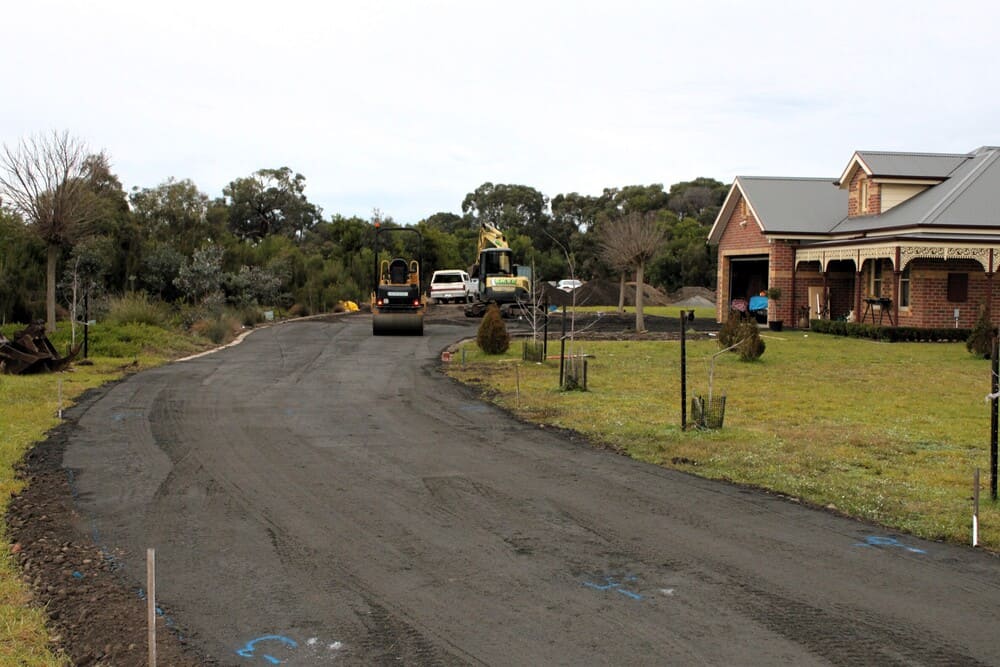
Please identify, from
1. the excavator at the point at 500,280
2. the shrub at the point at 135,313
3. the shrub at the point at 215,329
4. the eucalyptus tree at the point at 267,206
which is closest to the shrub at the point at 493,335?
the shrub at the point at 215,329

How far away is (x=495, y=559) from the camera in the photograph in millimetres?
6832

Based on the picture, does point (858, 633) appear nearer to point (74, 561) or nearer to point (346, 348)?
point (74, 561)

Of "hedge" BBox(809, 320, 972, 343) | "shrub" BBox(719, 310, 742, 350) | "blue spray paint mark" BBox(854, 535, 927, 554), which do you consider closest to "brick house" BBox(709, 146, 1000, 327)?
"hedge" BBox(809, 320, 972, 343)

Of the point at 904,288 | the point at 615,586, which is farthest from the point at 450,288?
the point at 615,586

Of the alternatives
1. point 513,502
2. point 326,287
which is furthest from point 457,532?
point 326,287

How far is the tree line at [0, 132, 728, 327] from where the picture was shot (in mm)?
26000

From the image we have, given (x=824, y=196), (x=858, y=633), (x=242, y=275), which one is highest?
(x=824, y=196)

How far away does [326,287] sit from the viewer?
47.9 metres

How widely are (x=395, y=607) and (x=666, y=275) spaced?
69071 mm

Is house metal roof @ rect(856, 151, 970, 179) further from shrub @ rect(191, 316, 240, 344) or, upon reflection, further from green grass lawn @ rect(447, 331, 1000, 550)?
shrub @ rect(191, 316, 240, 344)

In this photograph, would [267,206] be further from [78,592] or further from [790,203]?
[78,592]

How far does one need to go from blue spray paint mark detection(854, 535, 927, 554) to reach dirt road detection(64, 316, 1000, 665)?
0.04 meters

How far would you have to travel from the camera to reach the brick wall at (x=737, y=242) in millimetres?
38094

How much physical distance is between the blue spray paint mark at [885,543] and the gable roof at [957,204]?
84.0ft
